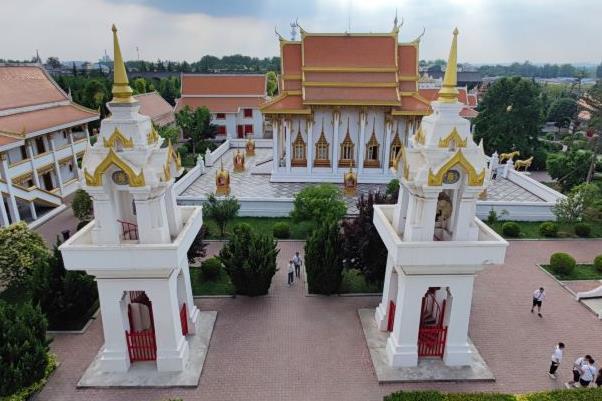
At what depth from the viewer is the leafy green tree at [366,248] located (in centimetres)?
1567

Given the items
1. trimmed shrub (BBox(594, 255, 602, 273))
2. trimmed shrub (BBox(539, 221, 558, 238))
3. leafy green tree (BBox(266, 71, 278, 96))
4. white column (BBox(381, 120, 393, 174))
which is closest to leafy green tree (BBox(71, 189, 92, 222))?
white column (BBox(381, 120, 393, 174))

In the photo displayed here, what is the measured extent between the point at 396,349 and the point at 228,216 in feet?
40.8

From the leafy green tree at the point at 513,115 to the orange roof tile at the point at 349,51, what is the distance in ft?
42.2

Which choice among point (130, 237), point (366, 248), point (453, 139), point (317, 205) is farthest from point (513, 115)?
point (130, 237)

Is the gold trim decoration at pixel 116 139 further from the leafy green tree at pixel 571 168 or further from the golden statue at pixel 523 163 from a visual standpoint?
the golden statue at pixel 523 163

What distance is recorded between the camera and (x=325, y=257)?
628 inches

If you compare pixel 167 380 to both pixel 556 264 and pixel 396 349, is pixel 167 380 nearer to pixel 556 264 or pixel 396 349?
pixel 396 349

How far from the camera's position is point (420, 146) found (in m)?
11.8

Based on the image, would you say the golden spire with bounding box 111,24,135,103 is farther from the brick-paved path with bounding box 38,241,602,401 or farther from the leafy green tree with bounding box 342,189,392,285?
the leafy green tree with bounding box 342,189,392,285

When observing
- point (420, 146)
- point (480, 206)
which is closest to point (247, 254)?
point (420, 146)

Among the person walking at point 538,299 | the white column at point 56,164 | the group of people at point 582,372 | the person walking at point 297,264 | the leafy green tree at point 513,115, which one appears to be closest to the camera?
the group of people at point 582,372

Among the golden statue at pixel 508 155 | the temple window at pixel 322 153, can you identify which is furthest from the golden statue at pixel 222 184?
the golden statue at pixel 508 155

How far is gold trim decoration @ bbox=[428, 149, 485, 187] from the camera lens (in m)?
10.9

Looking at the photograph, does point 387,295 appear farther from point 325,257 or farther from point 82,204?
point 82,204
